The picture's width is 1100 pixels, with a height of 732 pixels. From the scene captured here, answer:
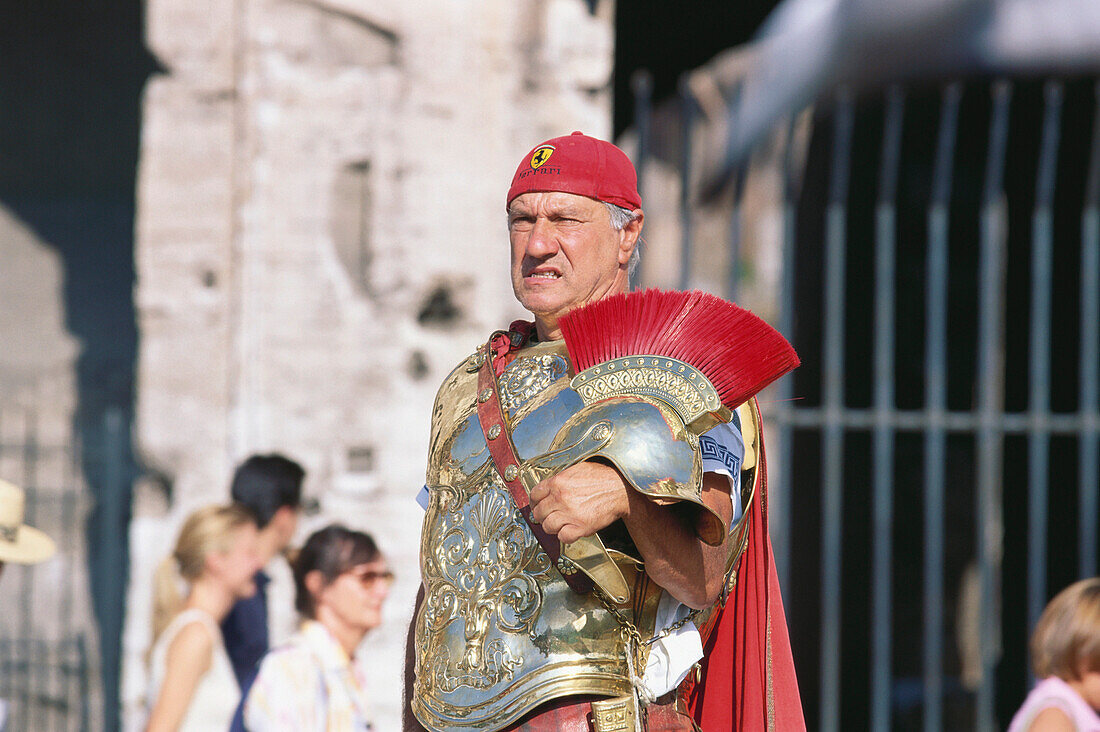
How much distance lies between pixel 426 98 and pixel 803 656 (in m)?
3.56

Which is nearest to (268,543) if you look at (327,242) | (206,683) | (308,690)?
(206,683)

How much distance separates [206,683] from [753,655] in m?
1.84

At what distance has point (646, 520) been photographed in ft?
5.55

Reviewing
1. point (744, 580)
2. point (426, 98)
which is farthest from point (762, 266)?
point (744, 580)

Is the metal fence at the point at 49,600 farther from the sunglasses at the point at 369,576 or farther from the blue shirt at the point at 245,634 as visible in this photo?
the sunglasses at the point at 369,576

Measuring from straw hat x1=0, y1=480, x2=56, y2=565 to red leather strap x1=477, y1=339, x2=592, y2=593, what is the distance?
1711 mm

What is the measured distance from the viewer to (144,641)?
14.8ft

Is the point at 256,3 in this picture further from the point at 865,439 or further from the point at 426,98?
the point at 865,439

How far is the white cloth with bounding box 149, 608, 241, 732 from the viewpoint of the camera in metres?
3.31

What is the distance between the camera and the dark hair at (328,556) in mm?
3205

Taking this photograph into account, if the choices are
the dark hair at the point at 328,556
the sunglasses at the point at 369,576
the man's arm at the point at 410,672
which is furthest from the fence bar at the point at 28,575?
the man's arm at the point at 410,672

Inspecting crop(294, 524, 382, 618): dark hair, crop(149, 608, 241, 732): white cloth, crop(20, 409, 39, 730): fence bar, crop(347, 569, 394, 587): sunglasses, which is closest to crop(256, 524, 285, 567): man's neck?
crop(149, 608, 241, 732): white cloth

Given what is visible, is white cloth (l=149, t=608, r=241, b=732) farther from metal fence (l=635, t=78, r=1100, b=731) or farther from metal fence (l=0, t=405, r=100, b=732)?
metal fence (l=635, t=78, r=1100, b=731)

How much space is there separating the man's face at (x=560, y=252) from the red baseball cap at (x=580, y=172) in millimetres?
16
